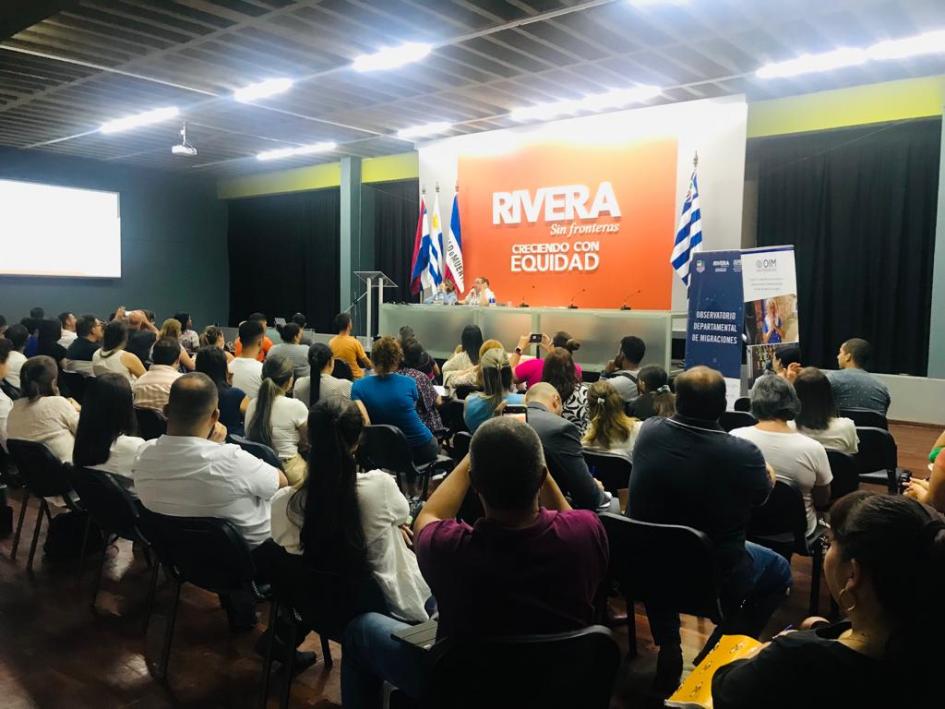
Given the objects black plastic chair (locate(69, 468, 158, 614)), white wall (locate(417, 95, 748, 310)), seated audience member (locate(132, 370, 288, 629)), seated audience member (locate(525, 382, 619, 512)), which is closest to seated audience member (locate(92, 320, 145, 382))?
A: black plastic chair (locate(69, 468, 158, 614))

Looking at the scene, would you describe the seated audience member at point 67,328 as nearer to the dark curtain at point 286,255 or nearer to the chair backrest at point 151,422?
the chair backrest at point 151,422

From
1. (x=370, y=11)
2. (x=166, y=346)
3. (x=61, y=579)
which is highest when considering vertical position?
(x=370, y=11)

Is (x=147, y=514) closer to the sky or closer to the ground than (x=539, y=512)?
closer to the ground

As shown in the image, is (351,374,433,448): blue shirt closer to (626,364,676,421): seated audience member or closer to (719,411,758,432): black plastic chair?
(626,364,676,421): seated audience member

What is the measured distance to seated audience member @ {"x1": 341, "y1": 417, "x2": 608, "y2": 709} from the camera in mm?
1504

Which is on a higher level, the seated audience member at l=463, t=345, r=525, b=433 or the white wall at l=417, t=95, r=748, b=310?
the white wall at l=417, t=95, r=748, b=310

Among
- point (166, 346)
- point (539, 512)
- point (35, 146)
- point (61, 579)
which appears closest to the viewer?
point (539, 512)

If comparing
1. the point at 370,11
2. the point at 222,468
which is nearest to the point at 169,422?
the point at 222,468

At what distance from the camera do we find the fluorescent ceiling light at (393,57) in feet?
21.2

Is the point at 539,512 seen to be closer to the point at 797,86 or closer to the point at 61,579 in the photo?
the point at 61,579

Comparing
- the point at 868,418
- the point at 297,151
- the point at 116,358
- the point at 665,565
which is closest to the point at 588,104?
the point at 297,151

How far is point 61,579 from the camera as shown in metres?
3.55

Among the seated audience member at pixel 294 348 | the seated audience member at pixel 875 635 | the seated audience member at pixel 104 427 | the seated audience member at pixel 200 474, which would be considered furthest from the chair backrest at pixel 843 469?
the seated audience member at pixel 294 348

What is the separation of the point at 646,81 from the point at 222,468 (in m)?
6.60
